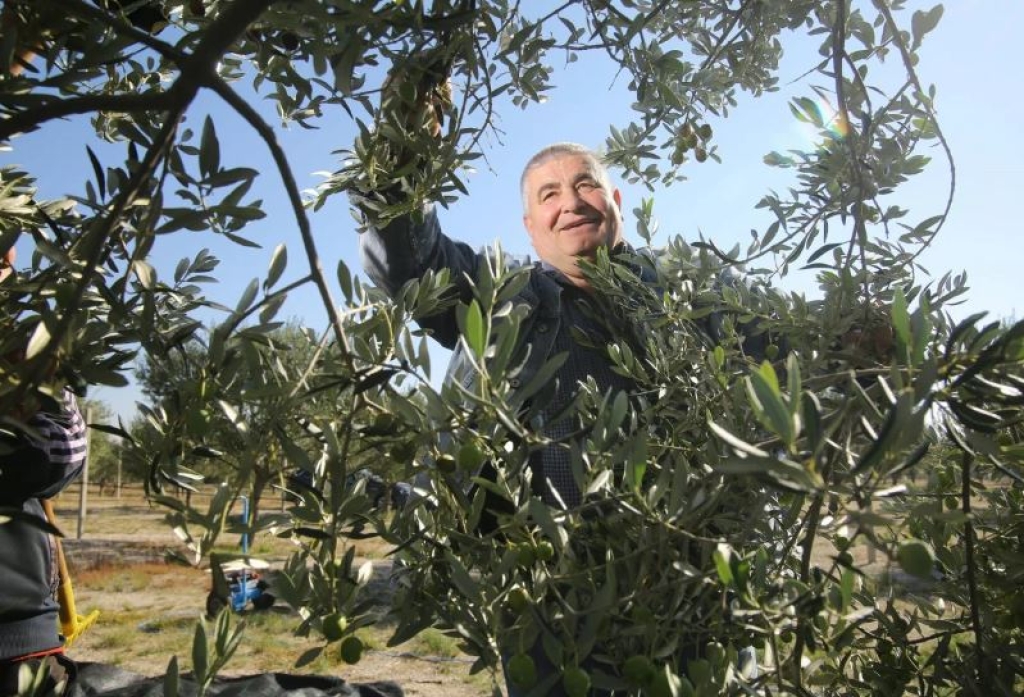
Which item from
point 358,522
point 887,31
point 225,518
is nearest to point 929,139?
point 887,31

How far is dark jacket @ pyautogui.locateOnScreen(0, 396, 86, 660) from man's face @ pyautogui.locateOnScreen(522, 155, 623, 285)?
1.83 metres

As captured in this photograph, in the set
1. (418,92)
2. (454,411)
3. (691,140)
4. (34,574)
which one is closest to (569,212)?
(691,140)

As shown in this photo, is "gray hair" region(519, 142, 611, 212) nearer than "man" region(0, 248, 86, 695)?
No

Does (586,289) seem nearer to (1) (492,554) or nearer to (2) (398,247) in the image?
(2) (398,247)

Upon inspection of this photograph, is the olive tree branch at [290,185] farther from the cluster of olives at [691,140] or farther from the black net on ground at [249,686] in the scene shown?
the black net on ground at [249,686]

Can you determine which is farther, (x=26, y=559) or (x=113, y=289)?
(x=26, y=559)

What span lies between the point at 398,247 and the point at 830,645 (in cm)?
172

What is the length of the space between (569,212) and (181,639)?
7599mm

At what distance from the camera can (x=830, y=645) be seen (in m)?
0.89

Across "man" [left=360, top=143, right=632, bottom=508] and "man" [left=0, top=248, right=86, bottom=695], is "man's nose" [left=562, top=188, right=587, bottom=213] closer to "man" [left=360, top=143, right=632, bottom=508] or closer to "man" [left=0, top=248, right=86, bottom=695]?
"man" [left=360, top=143, right=632, bottom=508]

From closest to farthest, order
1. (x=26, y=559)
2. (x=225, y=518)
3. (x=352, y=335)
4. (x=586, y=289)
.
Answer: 1. (x=225, y=518)
2. (x=352, y=335)
3. (x=26, y=559)
4. (x=586, y=289)

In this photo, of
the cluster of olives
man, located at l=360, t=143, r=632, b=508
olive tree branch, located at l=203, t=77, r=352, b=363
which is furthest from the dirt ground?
olive tree branch, located at l=203, t=77, r=352, b=363

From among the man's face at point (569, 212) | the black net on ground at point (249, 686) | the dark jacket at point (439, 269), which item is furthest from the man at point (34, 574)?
the man's face at point (569, 212)

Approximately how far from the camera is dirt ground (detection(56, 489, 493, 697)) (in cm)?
646
